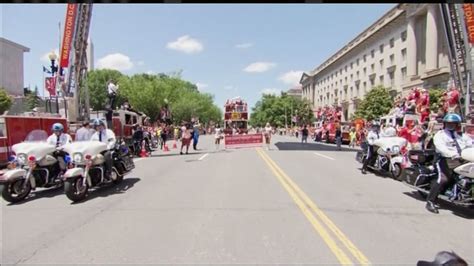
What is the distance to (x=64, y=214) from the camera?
8102 millimetres

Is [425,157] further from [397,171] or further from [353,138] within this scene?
[353,138]

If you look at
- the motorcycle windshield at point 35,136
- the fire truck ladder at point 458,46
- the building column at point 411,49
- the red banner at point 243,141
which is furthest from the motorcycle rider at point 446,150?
the building column at point 411,49

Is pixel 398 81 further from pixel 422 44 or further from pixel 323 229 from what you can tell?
pixel 323 229

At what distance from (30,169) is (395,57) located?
190 ft

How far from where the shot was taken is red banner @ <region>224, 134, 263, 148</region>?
Answer: 1218 inches

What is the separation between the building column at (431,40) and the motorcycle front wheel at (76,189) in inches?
1783

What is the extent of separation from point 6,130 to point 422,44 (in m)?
48.8

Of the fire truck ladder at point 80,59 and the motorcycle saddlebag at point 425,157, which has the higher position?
the fire truck ladder at point 80,59

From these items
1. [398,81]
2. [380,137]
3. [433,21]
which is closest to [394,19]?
[398,81]

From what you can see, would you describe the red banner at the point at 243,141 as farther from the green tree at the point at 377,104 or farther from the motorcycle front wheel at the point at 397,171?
the green tree at the point at 377,104

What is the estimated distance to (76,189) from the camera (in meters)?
9.44

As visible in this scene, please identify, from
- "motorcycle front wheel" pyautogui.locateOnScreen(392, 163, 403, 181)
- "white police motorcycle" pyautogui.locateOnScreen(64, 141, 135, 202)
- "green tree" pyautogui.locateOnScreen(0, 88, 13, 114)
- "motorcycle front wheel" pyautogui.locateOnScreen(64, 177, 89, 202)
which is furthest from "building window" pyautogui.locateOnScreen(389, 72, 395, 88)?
"motorcycle front wheel" pyautogui.locateOnScreen(64, 177, 89, 202)

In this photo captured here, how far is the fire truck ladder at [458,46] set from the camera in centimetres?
2170

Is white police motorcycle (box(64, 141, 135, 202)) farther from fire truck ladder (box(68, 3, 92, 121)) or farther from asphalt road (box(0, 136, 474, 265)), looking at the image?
fire truck ladder (box(68, 3, 92, 121))
